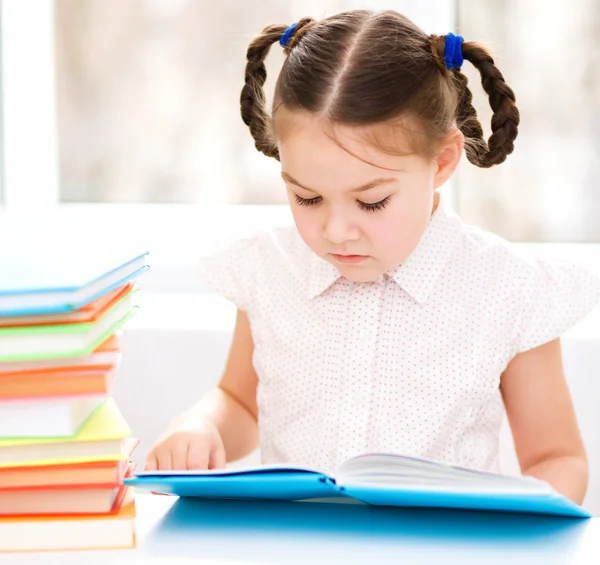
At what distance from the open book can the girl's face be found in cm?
33

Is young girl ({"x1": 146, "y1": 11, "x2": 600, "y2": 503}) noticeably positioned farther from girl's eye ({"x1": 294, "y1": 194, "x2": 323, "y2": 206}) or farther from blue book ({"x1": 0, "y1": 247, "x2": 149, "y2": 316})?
blue book ({"x1": 0, "y1": 247, "x2": 149, "y2": 316})

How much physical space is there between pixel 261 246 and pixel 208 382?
0.89ft

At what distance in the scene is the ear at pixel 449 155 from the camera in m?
0.96

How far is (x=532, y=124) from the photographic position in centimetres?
158

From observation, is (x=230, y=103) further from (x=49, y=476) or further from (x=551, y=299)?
(x=49, y=476)

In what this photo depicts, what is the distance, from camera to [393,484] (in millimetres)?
554

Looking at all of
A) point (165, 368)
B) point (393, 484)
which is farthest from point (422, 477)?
point (165, 368)

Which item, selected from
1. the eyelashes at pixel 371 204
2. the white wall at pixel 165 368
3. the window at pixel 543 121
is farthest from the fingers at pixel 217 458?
the window at pixel 543 121

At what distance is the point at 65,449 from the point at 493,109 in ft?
2.09

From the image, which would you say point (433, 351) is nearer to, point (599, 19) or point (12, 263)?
point (12, 263)

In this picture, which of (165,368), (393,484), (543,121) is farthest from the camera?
(543,121)

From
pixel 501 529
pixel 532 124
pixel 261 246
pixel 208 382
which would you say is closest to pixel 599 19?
pixel 532 124

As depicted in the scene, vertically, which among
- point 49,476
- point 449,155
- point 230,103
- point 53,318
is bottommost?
point 49,476

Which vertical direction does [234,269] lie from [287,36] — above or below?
below
